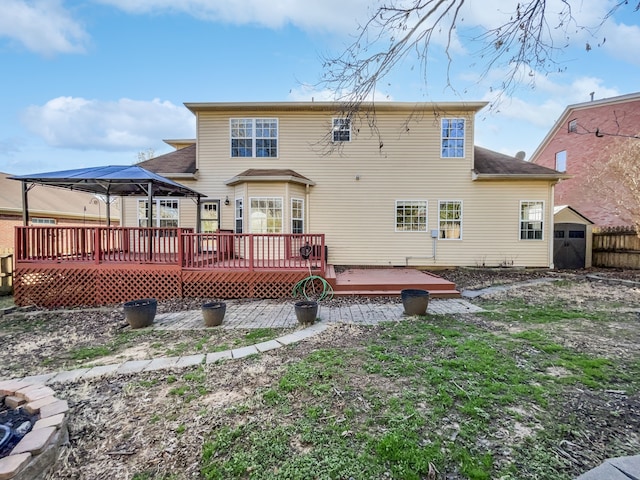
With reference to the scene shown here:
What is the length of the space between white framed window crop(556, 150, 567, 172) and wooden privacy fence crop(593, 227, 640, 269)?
21.5 feet

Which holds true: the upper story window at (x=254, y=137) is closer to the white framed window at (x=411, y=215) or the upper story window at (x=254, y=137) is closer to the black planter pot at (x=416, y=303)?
the white framed window at (x=411, y=215)

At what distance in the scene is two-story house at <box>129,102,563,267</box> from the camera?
10.9 m

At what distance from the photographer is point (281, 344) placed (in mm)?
4434

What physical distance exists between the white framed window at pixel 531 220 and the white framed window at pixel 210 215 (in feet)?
35.8

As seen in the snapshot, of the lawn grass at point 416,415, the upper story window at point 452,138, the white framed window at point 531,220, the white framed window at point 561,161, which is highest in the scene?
the white framed window at point 561,161

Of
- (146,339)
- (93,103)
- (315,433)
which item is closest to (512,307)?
(315,433)

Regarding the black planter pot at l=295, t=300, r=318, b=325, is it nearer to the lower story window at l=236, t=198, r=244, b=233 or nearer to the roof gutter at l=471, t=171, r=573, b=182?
the lower story window at l=236, t=198, r=244, b=233

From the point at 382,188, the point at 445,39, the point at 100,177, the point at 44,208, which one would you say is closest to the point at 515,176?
the point at 382,188

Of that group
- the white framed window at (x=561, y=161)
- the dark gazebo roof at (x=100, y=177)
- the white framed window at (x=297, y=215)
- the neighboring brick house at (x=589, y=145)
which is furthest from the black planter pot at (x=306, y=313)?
the white framed window at (x=561, y=161)

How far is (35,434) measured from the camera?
2.21 m

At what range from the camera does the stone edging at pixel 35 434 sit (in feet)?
6.31

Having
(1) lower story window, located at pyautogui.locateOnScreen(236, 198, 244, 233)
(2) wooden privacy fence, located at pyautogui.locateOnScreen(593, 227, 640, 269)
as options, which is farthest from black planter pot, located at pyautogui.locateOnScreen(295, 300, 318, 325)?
(2) wooden privacy fence, located at pyautogui.locateOnScreen(593, 227, 640, 269)

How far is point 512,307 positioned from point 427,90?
15.8 ft

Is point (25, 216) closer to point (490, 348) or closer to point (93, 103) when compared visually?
point (490, 348)
